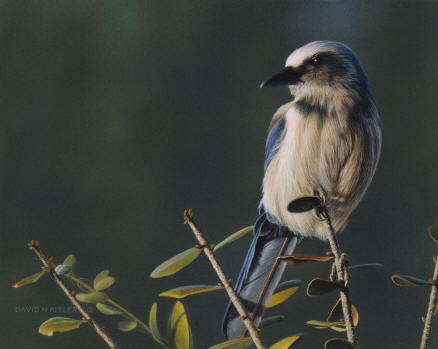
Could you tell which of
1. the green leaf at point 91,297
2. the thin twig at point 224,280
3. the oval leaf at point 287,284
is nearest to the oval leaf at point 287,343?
the thin twig at point 224,280

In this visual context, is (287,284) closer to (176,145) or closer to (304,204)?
(304,204)

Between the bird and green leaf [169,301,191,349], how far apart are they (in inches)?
9.7

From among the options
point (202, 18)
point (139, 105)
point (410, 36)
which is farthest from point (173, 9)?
point (410, 36)

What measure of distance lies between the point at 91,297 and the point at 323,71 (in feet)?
2.34

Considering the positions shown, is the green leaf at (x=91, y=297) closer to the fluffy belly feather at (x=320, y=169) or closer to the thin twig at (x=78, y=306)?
the thin twig at (x=78, y=306)

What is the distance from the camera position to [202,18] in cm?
131

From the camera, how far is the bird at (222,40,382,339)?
1170 millimetres

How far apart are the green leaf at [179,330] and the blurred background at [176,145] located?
0.25m

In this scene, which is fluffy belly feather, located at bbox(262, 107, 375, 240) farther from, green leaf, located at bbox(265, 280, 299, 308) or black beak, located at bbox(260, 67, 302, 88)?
green leaf, located at bbox(265, 280, 299, 308)

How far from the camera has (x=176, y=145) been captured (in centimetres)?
128

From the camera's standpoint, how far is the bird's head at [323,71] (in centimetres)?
121

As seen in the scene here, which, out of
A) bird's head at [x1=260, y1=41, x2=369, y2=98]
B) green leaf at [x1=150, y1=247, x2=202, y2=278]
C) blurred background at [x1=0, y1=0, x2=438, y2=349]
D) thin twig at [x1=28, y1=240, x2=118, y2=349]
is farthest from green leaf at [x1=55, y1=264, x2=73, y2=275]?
bird's head at [x1=260, y1=41, x2=369, y2=98]

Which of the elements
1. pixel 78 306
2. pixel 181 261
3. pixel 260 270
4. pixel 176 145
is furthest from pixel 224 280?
pixel 176 145

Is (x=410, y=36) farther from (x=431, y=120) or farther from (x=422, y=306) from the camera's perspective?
(x=422, y=306)
